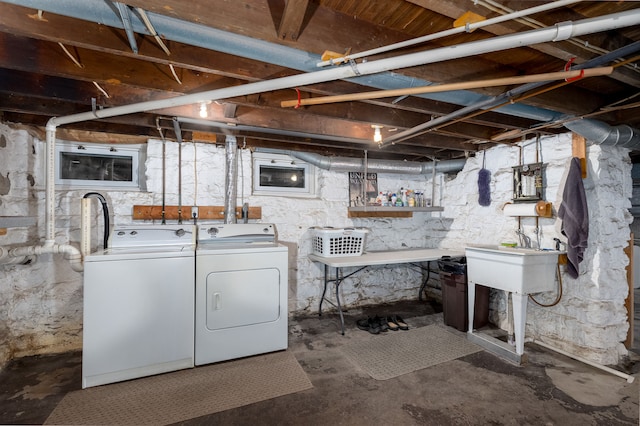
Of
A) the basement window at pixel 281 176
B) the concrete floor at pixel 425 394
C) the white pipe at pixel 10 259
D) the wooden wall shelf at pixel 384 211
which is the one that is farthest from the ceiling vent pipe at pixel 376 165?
the white pipe at pixel 10 259

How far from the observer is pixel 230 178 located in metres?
2.92

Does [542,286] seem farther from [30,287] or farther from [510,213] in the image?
[30,287]

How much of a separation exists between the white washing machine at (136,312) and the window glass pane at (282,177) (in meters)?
1.35

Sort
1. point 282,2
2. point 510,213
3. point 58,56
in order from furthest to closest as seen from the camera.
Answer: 1. point 510,213
2. point 58,56
3. point 282,2

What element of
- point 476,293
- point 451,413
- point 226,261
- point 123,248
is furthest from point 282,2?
point 476,293

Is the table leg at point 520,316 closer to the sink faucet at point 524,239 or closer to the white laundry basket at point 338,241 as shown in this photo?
the sink faucet at point 524,239

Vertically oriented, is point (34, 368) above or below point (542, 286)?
below

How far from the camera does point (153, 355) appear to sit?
6.93 feet

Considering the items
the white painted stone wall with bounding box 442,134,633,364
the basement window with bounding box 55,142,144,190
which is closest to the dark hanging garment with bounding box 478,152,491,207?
the white painted stone wall with bounding box 442,134,633,364

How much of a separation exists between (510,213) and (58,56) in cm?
361

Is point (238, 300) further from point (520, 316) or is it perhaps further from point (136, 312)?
point (520, 316)

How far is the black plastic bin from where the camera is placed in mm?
2947

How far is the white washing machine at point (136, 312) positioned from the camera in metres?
1.99

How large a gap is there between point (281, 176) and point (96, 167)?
1.83 meters
